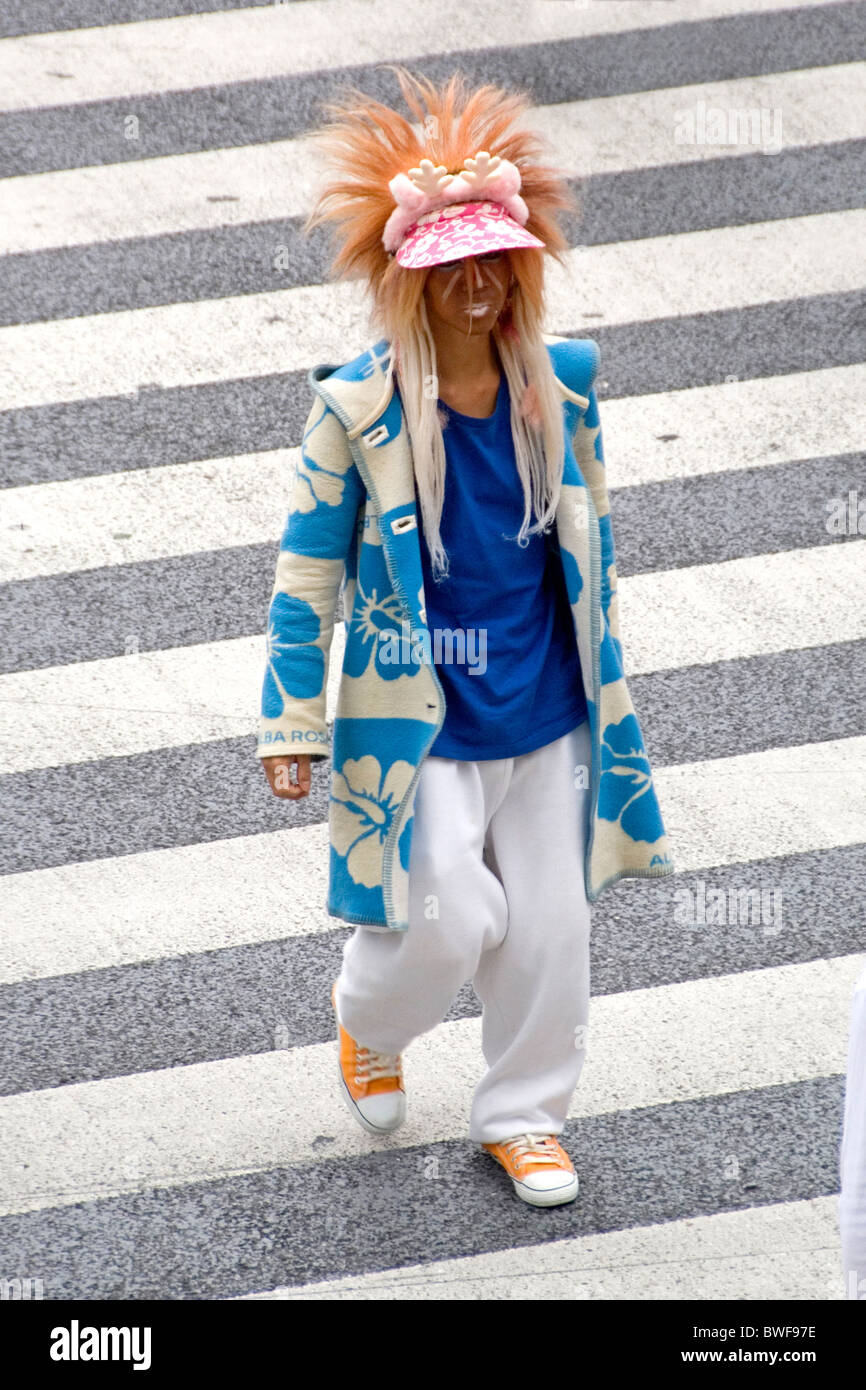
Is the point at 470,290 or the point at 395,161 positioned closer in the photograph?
the point at 470,290

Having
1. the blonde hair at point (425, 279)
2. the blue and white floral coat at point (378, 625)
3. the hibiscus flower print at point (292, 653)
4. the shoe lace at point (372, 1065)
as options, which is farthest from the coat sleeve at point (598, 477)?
the shoe lace at point (372, 1065)

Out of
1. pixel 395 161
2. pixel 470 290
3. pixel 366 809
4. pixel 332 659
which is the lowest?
pixel 366 809

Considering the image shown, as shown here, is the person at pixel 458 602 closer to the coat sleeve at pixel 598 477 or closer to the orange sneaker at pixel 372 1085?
the coat sleeve at pixel 598 477

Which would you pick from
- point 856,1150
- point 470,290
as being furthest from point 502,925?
point 856,1150

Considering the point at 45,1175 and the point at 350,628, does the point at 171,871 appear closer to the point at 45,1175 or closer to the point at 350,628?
the point at 45,1175

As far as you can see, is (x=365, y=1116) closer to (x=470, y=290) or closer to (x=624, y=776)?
(x=624, y=776)

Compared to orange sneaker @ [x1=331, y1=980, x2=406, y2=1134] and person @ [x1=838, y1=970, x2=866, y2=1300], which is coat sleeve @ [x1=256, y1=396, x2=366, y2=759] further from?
person @ [x1=838, y1=970, x2=866, y2=1300]

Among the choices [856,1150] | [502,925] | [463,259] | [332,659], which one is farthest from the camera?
[332,659]

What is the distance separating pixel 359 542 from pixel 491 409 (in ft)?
1.17

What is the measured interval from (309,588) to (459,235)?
0.71 m

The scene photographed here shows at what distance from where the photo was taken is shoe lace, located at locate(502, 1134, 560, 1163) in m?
3.72

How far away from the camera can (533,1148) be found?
3.72m

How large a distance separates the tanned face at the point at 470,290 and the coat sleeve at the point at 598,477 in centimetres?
29

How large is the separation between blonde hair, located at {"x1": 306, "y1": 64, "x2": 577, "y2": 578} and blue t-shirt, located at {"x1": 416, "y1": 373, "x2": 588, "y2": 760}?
4 centimetres
